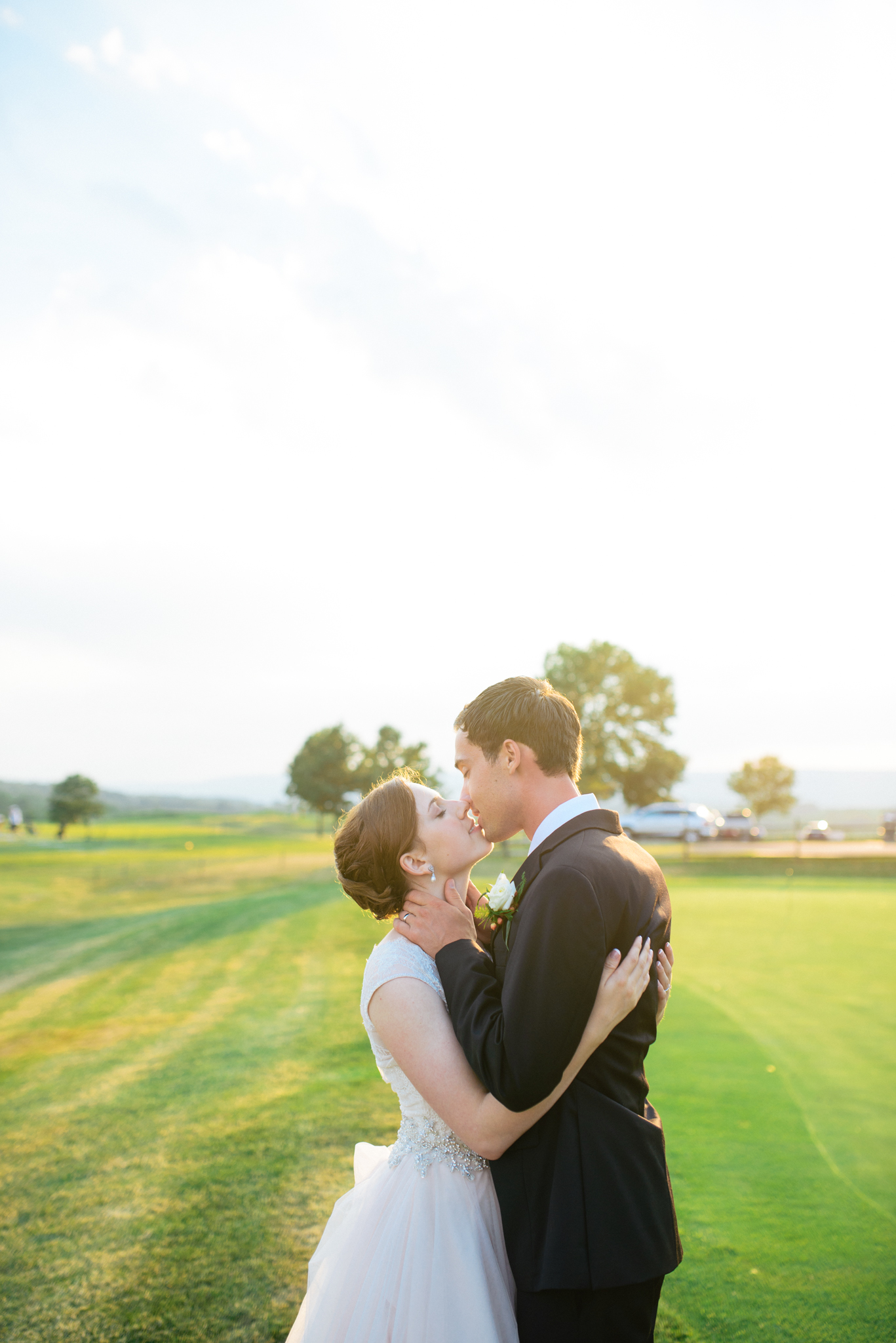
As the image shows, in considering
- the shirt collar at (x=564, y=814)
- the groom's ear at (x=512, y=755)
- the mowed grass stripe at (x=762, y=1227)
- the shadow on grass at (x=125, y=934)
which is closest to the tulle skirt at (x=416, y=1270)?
the shirt collar at (x=564, y=814)

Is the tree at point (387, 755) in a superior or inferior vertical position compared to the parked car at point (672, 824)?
superior

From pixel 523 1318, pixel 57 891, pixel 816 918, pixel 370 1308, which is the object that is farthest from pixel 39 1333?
pixel 57 891

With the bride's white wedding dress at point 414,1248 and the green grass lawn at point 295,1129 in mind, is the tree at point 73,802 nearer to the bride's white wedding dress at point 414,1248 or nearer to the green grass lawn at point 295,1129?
the green grass lawn at point 295,1129

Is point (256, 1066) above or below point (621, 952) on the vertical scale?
below

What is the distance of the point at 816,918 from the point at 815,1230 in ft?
45.1

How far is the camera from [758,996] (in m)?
11.0

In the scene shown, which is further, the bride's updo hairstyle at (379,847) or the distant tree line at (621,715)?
the distant tree line at (621,715)

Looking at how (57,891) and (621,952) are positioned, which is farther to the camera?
(57,891)

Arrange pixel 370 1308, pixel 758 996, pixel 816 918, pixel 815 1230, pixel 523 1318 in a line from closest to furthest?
1. pixel 523 1318
2. pixel 370 1308
3. pixel 815 1230
4. pixel 758 996
5. pixel 816 918

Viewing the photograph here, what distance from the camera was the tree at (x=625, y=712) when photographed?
51.8 m

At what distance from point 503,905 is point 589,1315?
3.71 feet

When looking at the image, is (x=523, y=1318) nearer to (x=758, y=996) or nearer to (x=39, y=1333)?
(x=39, y=1333)

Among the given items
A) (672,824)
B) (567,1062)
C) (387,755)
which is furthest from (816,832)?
(567,1062)

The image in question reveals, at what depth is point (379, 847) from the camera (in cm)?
295
